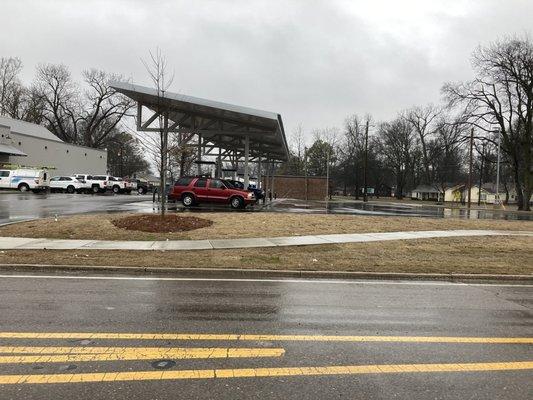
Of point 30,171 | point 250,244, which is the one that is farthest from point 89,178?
point 250,244

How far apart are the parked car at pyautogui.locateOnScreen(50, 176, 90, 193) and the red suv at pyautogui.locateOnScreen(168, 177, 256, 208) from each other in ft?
83.3

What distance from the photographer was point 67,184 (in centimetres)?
4622

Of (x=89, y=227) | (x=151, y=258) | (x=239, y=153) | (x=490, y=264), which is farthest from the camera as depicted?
(x=239, y=153)

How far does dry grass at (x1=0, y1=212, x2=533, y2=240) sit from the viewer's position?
47.1 feet

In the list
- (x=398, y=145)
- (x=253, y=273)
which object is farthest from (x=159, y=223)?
(x=398, y=145)

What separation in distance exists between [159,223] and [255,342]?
35.9 feet

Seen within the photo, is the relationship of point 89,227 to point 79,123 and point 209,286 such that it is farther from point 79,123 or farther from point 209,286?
point 79,123

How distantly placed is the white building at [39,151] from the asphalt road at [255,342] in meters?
47.1

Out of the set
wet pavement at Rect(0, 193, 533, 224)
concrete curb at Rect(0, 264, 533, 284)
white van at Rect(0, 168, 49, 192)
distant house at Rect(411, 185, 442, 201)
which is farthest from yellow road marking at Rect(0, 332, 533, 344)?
distant house at Rect(411, 185, 442, 201)

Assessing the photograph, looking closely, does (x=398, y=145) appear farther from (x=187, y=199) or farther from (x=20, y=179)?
(x=187, y=199)

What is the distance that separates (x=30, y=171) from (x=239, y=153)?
62.2 feet

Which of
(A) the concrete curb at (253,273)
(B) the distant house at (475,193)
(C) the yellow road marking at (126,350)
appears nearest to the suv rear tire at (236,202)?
(A) the concrete curb at (253,273)

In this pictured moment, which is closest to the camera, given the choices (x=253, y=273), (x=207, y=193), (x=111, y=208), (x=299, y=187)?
(x=253, y=273)

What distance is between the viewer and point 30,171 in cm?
4112
